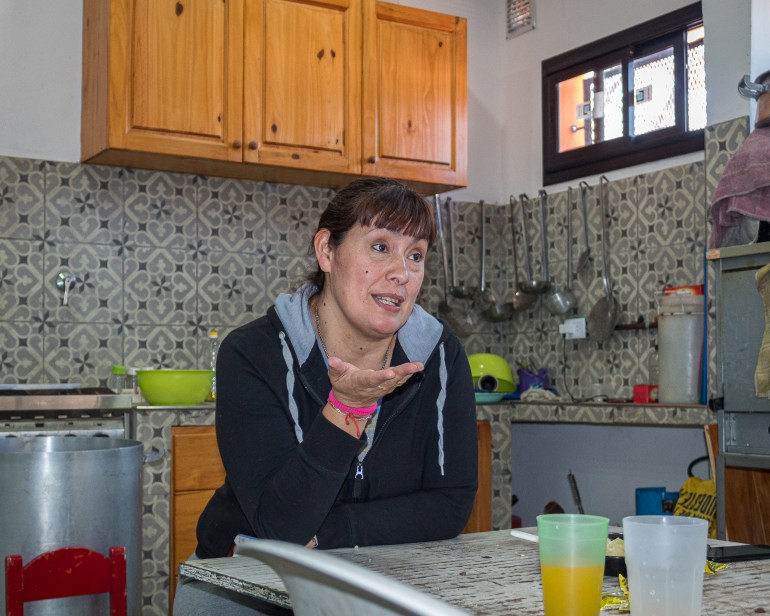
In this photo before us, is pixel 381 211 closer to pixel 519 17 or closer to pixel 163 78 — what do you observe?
pixel 163 78

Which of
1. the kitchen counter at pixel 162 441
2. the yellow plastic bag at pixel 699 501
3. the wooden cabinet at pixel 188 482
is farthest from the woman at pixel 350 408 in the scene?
the yellow plastic bag at pixel 699 501

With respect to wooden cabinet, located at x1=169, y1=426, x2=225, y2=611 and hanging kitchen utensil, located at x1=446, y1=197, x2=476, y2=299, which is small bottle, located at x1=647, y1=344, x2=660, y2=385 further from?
wooden cabinet, located at x1=169, y1=426, x2=225, y2=611

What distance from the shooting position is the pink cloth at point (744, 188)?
3010mm

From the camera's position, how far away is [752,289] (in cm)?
298

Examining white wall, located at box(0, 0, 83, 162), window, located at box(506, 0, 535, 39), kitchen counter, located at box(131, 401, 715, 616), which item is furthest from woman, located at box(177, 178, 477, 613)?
window, located at box(506, 0, 535, 39)

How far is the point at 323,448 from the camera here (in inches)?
61.8

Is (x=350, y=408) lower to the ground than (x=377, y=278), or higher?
lower

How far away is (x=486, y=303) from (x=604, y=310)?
703mm

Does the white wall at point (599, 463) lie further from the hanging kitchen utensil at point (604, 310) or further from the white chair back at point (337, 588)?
the white chair back at point (337, 588)

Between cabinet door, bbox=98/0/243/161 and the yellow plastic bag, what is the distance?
210cm

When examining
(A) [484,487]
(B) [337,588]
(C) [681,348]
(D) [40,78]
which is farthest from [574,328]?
(B) [337,588]

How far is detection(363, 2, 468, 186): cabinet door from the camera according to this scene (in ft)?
13.7

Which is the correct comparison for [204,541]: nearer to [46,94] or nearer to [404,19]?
[46,94]

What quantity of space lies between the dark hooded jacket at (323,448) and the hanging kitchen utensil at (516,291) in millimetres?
2682
